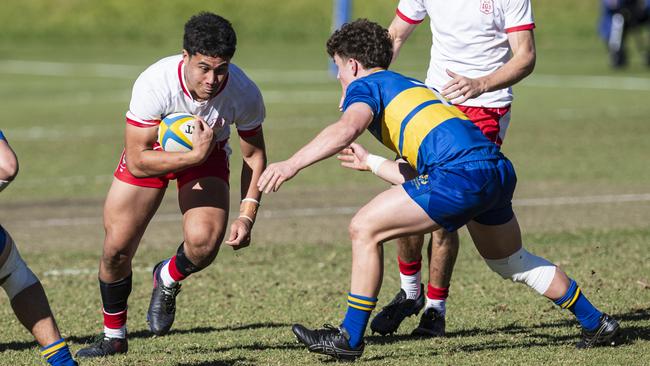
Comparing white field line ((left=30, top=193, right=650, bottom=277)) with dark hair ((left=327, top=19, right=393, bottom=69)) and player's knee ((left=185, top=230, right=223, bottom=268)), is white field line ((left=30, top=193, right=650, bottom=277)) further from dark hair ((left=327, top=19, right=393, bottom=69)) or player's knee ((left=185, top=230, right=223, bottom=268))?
dark hair ((left=327, top=19, right=393, bottom=69))

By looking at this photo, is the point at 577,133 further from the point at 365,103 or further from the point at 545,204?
the point at 365,103

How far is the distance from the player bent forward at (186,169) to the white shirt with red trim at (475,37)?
5.06 ft

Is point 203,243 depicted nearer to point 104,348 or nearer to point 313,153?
point 104,348

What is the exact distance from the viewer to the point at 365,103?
636 cm

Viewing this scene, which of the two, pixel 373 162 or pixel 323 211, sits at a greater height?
pixel 373 162

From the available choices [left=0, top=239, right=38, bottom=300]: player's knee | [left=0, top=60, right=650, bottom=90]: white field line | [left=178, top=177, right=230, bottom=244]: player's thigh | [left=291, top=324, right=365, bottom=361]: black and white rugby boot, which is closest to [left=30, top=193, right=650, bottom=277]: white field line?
[left=178, top=177, right=230, bottom=244]: player's thigh

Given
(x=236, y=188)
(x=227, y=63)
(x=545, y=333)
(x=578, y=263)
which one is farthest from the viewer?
(x=236, y=188)

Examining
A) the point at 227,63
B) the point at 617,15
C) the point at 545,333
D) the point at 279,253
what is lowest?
the point at 617,15

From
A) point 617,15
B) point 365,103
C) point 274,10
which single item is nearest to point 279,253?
point 365,103

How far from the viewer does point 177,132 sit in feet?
23.3

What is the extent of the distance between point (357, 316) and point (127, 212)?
1777 millimetres

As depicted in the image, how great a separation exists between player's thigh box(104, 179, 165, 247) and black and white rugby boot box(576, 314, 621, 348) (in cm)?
282

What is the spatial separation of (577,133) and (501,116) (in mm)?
11105

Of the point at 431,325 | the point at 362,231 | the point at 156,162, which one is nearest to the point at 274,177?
the point at 362,231
